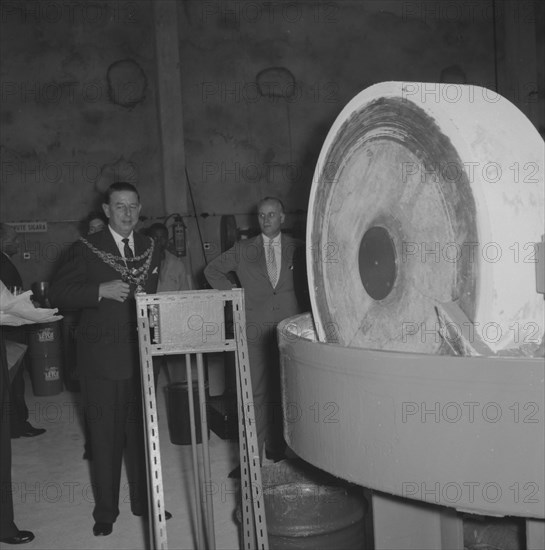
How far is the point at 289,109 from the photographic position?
8.71 meters

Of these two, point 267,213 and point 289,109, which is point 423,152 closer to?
point 267,213

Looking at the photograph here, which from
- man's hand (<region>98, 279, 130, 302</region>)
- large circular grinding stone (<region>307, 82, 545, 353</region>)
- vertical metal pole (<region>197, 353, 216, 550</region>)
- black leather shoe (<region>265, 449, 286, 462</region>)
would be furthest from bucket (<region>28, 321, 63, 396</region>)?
large circular grinding stone (<region>307, 82, 545, 353</region>)

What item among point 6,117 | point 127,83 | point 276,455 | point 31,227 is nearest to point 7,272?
point 276,455

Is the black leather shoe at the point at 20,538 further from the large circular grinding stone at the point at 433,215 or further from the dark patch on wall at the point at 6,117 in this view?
the dark patch on wall at the point at 6,117

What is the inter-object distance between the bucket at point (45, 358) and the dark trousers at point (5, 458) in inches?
135

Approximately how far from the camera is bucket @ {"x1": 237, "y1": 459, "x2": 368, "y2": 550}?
2.38m

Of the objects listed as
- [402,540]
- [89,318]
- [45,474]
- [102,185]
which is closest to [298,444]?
[402,540]

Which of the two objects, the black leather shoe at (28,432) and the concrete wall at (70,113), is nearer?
the black leather shoe at (28,432)

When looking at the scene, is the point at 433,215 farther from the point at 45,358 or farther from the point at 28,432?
the point at 45,358

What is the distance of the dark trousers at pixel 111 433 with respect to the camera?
290 centimetres

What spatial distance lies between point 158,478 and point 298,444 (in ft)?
1.86

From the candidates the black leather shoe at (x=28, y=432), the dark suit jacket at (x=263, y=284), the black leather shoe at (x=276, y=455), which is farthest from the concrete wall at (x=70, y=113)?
the black leather shoe at (x=276, y=455)

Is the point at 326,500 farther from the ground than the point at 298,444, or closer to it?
closer to it

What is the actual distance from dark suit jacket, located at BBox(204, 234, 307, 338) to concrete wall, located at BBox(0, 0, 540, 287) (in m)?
4.77
